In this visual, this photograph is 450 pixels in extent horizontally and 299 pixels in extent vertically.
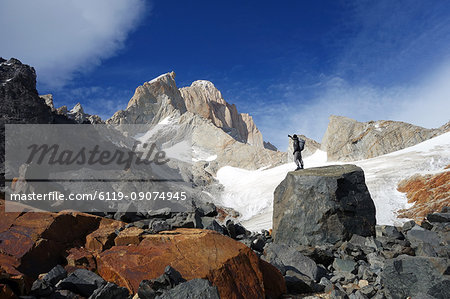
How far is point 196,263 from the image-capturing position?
5199 mm

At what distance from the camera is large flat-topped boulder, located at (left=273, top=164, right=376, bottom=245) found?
12.4 meters

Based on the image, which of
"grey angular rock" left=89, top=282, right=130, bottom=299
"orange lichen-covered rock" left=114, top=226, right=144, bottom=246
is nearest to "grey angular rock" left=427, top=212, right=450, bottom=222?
"orange lichen-covered rock" left=114, top=226, right=144, bottom=246

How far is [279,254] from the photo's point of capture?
28.3ft

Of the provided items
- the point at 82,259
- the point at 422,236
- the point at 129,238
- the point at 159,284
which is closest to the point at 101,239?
the point at 82,259

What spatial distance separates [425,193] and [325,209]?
561 inches

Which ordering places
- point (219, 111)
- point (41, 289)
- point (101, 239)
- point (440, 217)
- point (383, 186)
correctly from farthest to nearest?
1. point (219, 111)
2. point (383, 186)
3. point (440, 217)
4. point (101, 239)
5. point (41, 289)

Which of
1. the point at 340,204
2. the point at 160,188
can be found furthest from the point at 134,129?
the point at 340,204

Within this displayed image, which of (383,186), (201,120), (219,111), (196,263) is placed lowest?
(196,263)

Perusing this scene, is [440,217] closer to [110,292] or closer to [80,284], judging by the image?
[110,292]

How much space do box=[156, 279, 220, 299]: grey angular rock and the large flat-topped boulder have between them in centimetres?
940

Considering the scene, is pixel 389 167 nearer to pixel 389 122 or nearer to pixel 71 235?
pixel 389 122

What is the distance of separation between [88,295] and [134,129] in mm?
110798

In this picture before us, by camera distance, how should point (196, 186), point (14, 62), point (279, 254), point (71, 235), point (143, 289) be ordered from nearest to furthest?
point (143, 289), point (71, 235), point (279, 254), point (14, 62), point (196, 186)

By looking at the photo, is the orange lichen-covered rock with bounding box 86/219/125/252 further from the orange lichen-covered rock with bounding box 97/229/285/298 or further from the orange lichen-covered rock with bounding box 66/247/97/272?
the orange lichen-covered rock with bounding box 97/229/285/298
